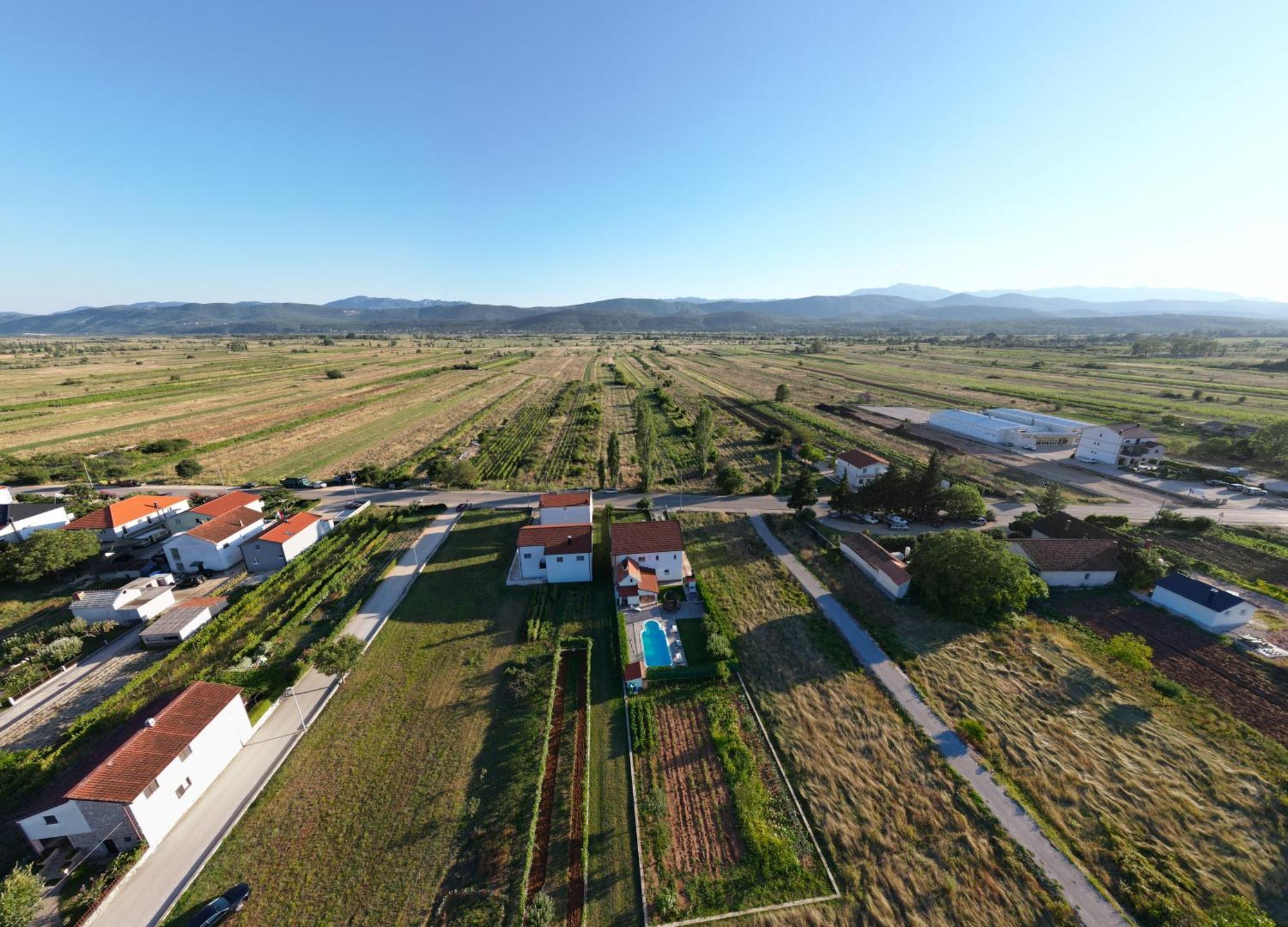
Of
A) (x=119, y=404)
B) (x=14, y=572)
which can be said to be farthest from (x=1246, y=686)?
(x=119, y=404)

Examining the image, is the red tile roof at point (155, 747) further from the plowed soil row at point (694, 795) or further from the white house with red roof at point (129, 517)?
the white house with red roof at point (129, 517)

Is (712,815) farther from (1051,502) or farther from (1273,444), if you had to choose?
(1273,444)

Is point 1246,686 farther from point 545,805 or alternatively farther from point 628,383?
point 628,383

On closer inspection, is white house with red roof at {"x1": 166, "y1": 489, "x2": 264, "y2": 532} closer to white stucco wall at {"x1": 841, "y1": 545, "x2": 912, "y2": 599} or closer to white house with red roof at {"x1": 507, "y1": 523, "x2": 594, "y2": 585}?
white house with red roof at {"x1": 507, "y1": 523, "x2": 594, "y2": 585}

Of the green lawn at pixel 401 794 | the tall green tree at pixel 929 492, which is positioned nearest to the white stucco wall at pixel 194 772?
the green lawn at pixel 401 794

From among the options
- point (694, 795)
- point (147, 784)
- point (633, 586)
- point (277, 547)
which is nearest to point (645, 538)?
point (633, 586)

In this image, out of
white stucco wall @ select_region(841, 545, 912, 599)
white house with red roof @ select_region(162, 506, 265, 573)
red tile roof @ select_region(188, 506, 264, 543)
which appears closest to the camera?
white stucco wall @ select_region(841, 545, 912, 599)

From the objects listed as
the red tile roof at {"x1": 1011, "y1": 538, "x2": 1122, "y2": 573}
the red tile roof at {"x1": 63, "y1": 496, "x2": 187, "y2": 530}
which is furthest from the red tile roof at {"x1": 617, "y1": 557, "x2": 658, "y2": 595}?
the red tile roof at {"x1": 63, "y1": 496, "x2": 187, "y2": 530}
